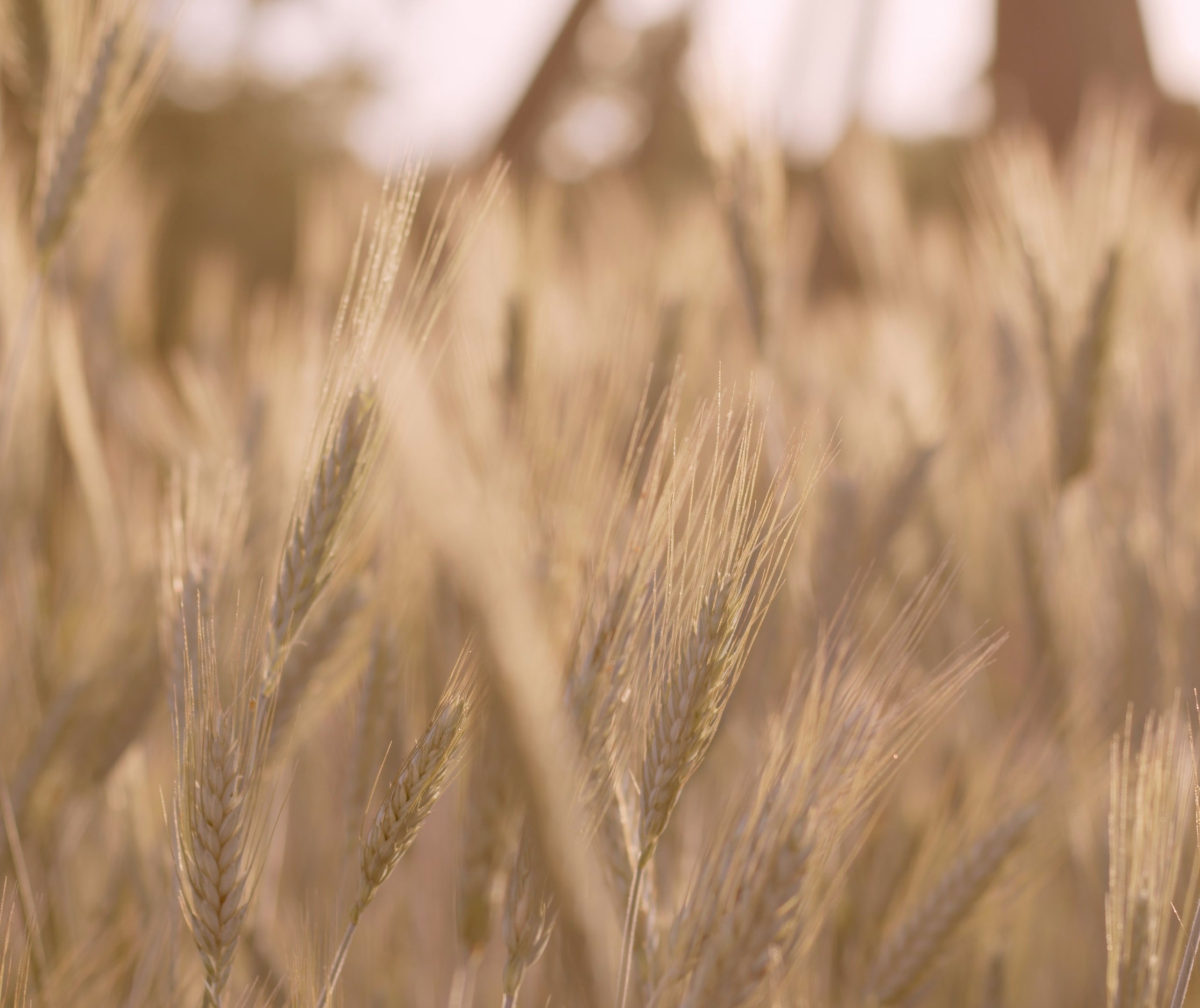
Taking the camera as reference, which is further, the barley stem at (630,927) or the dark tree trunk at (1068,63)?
the dark tree trunk at (1068,63)

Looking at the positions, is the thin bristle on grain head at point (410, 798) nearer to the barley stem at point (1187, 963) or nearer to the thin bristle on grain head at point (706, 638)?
the thin bristle on grain head at point (706, 638)

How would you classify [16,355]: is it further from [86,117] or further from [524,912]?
[524,912]

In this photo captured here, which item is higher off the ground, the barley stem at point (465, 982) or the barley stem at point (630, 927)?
the barley stem at point (630, 927)

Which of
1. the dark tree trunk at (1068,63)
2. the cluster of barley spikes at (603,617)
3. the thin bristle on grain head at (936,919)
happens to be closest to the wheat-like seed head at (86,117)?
the cluster of barley spikes at (603,617)

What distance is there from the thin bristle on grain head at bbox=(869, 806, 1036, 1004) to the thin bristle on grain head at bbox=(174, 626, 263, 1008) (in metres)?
0.47

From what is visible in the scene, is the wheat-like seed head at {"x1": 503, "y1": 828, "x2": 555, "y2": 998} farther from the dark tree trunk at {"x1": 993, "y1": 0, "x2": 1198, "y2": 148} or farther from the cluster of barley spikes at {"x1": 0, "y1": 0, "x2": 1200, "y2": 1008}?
the dark tree trunk at {"x1": 993, "y1": 0, "x2": 1198, "y2": 148}

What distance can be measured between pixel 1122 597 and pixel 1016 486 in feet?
0.71

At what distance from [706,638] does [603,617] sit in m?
0.07

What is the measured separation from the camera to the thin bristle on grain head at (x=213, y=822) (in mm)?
491

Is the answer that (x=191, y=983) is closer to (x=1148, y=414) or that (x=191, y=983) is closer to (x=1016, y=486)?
(x=1016, y=486)

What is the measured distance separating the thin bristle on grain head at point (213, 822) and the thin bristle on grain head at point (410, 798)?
0.07 meters

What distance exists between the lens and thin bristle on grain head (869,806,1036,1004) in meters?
0.68

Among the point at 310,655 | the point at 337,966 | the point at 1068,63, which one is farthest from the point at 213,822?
the point at 1068,63

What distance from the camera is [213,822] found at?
502 mm
